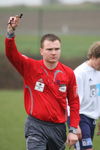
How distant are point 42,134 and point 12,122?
6967 millimetres

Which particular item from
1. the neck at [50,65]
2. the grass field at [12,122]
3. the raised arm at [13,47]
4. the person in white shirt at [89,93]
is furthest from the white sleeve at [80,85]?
the grass field at [12,122]

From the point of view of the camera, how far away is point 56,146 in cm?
636

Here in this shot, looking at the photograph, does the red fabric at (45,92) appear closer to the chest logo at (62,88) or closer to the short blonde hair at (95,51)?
the chest logo at (62,88)

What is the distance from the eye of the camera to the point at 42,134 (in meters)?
6.23

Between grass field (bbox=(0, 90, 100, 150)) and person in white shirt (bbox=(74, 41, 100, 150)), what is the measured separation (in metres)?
2.41

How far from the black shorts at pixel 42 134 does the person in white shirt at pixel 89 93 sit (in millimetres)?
966

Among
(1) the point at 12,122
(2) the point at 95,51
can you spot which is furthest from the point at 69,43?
(2) the point at 95,51

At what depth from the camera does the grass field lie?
10055 millimetres

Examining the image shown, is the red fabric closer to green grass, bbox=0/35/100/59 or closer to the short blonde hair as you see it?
the short blonde hair

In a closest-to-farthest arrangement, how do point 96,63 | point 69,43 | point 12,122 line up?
1. point 96,63
2. point 12,122
3. point 69,43

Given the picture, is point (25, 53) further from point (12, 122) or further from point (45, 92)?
point (45, 92)

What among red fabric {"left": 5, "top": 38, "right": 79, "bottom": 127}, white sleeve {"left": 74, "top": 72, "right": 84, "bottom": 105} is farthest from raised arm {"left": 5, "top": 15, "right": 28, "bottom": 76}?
white sleeve {"left": 74, "top": 72, "right": 84, "bottom": 105}

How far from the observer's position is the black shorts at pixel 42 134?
616cm

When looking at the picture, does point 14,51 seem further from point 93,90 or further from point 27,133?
point 93,90
